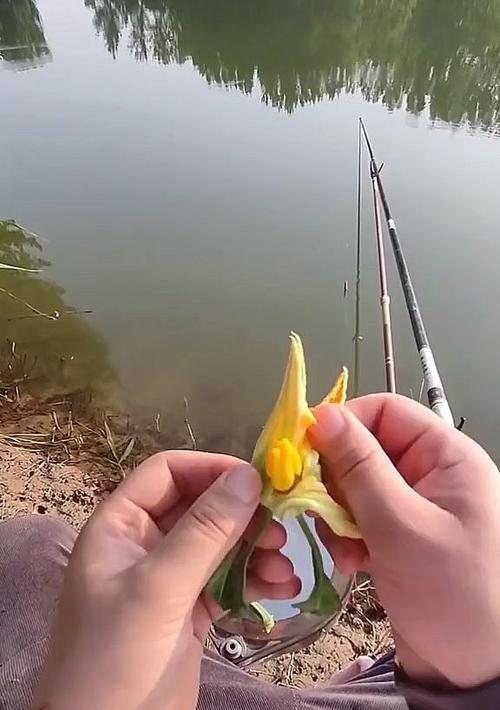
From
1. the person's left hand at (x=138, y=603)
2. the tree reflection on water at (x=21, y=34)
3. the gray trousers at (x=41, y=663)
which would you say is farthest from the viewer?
the tree reflection on water at (x=21, y=34)

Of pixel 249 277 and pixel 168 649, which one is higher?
pixel 168 649

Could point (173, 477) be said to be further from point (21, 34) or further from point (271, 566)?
point (21, 34)

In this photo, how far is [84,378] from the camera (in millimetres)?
2318

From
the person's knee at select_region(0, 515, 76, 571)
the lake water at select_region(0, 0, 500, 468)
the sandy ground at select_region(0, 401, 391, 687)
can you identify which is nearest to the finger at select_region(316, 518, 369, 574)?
the person's knee at select_region(0, 515, 76, 571)

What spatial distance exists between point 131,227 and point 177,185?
14.3 inches

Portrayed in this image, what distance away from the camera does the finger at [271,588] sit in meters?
0.75

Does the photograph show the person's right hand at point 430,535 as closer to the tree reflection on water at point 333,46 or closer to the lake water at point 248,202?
the lake water at point 248,202

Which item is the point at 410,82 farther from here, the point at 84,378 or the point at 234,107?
the point at 84,378

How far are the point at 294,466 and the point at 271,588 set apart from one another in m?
0.18

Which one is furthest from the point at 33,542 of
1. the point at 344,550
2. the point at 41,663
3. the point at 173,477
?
the point at 344,550

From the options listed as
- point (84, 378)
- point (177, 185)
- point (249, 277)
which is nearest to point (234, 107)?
point (177, 185)

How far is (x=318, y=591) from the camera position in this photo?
29.2 inches

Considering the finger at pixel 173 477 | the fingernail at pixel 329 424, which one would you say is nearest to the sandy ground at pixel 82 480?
the finger at pixel 173 477

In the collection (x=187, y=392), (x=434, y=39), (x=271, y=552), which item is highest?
(x=271, y=552)
